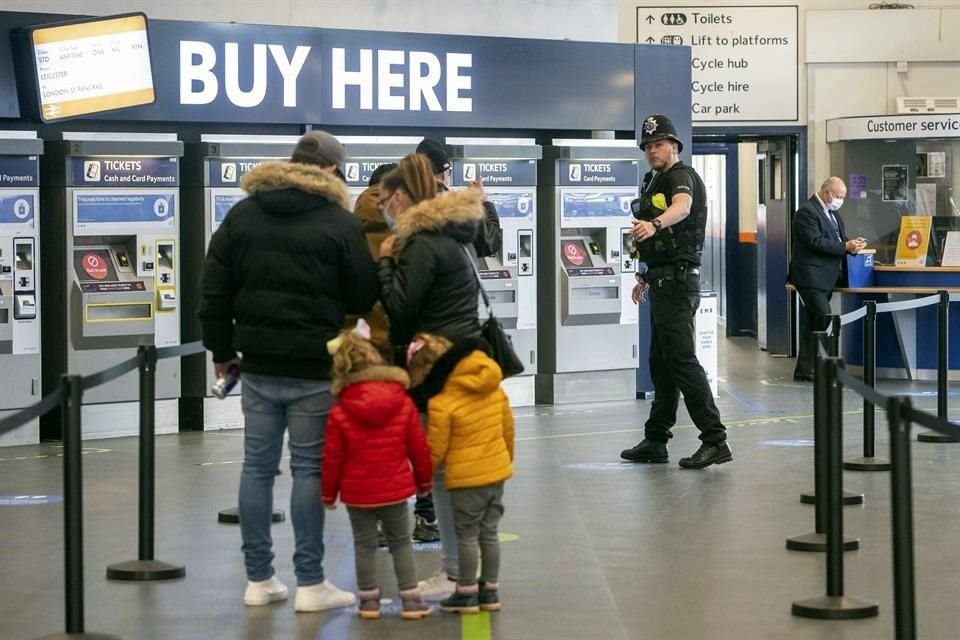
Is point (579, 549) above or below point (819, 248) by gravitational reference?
below

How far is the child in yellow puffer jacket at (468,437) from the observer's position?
523 cm

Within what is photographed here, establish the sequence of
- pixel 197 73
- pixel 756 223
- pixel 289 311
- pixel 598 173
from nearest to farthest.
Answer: pixel 289 311 < pixel 197 73 < pixel 598 173 < pixel 756 223

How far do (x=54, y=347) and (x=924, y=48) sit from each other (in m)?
9.86

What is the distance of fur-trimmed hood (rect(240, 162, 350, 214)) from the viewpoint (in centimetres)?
525

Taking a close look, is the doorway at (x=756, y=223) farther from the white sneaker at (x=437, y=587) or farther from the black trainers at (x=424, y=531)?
the white sneaker at (x=437, y=587)

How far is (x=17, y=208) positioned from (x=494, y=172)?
3488 mm

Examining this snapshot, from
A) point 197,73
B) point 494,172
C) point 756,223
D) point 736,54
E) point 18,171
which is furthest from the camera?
point 756,223

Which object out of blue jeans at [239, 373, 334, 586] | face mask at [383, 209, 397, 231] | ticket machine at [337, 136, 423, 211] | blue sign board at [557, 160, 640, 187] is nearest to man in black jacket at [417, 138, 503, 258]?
face mask at [383, 209, 397, 231]

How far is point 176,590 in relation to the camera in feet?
19.2

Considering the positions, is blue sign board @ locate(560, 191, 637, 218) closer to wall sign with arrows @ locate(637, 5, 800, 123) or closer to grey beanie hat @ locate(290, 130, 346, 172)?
wall sign with arrows @ locate(637, 5, 800, 123)

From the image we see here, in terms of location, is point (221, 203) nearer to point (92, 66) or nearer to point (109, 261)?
point (109, 261)

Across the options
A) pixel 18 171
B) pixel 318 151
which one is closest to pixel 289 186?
pixel 318 151

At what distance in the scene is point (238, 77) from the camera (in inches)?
428

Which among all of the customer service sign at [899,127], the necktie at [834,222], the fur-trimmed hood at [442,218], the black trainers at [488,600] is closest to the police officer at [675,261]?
the fur-trimmed hood at [442,218]
